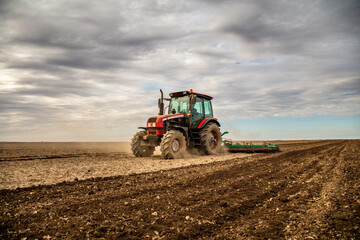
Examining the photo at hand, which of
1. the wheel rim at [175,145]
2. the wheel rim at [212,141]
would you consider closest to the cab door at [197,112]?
the wheel rim at [212,141]

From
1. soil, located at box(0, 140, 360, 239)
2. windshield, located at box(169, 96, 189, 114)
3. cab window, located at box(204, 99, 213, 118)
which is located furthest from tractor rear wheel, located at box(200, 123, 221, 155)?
soil, located at box(0, 140, 360, 239)

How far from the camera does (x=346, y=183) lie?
5301mm

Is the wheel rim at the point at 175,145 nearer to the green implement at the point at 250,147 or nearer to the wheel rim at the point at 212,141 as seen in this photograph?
the wheel rim at the point at 212,141

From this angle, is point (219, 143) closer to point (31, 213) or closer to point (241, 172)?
point (241, 172)

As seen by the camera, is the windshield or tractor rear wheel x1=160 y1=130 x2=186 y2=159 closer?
tractor rear wheel x1=160 y1=130 x2=186 y2=159

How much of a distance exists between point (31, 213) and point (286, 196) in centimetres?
437

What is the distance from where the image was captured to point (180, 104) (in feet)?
41.9

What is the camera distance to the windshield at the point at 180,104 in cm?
1260

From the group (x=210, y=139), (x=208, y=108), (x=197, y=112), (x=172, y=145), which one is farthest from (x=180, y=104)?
(x=172, y=145)

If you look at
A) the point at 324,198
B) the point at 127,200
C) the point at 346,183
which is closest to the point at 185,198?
the point at 127,200

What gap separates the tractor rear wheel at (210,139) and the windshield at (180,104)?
1.53 meters

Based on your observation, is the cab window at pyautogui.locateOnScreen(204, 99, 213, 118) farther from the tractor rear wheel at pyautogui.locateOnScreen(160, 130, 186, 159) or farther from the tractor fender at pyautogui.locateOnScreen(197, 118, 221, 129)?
the tractor rear wheel at pyautogui.locateOnScreen(160, 130, 186, 159)

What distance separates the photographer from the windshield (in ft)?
41.3

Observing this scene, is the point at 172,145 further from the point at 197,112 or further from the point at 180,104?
the point at 197,112
